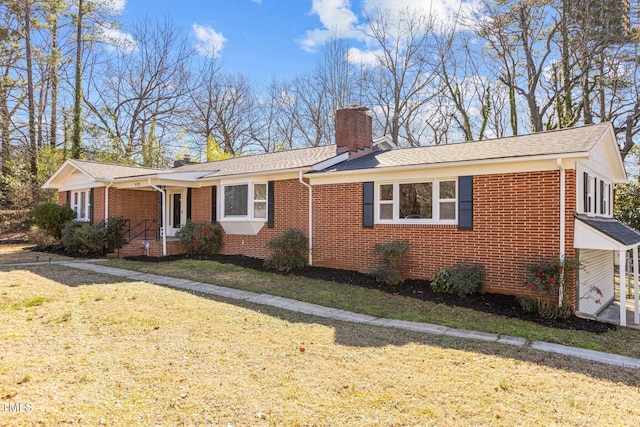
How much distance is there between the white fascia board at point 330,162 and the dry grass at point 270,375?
230 inches

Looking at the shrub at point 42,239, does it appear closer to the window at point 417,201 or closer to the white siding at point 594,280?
the window at point 417,201

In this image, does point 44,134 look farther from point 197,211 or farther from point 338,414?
point 338,414

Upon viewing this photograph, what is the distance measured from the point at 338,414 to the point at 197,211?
1251 centimetres

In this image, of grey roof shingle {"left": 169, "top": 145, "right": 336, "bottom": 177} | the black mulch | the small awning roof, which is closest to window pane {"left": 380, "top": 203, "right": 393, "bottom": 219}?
the black mulch

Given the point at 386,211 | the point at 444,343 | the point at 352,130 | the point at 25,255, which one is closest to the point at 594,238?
the point at 444,343

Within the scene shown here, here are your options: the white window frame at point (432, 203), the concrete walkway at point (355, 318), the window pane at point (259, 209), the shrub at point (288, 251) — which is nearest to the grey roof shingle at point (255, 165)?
the window pane at point (259, 209)

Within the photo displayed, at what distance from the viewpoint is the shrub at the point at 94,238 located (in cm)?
1496

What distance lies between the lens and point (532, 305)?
7.97 meters

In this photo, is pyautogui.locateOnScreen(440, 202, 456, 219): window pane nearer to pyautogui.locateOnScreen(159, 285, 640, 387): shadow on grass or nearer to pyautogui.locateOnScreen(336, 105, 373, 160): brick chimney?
pyautogui.locateOnScreen(159, 285, 640, 387): shadow on grass

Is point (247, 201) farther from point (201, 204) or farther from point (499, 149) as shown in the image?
point (499, 149)

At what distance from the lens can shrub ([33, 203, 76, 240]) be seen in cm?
1714

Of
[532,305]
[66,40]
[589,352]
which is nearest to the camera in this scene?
[589,352]

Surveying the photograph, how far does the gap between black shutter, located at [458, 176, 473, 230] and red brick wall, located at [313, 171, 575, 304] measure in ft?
0.36

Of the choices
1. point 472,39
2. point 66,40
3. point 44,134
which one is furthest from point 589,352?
point 66,40
